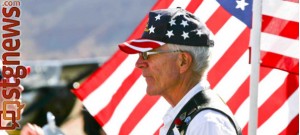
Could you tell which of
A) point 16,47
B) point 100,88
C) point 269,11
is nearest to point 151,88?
point 269,11

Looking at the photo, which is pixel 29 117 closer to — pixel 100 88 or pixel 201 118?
pixel 100 88

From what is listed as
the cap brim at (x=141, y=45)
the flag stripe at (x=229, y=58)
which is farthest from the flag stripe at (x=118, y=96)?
the cap brim at (x=141, y=45)

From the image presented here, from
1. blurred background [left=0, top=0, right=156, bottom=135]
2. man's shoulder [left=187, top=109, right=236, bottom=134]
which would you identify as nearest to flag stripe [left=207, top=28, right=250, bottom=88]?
man's shoulder [left=187, top=109, right=236, bottom=134]

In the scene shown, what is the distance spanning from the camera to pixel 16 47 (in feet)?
19.7

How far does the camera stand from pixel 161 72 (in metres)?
3.88

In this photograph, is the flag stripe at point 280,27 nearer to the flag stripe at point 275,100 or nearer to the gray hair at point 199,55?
the flag stripe at point 275,100

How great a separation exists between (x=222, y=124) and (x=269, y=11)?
1.20 metres

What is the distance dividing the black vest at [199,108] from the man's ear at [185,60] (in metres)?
0.13

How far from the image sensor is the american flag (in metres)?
5.00

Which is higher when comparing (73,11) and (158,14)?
(73,11)

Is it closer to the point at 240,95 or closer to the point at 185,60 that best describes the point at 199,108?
the point at 185,60

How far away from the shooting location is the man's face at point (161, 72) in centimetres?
386

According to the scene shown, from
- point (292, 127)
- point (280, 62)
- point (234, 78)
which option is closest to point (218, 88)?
point (234, 78)

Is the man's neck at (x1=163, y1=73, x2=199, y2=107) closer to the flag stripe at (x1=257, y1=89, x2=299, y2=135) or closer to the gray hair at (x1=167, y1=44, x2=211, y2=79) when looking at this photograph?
the gray hair at (x1=167, y1=44, x2=211, y2=79)
